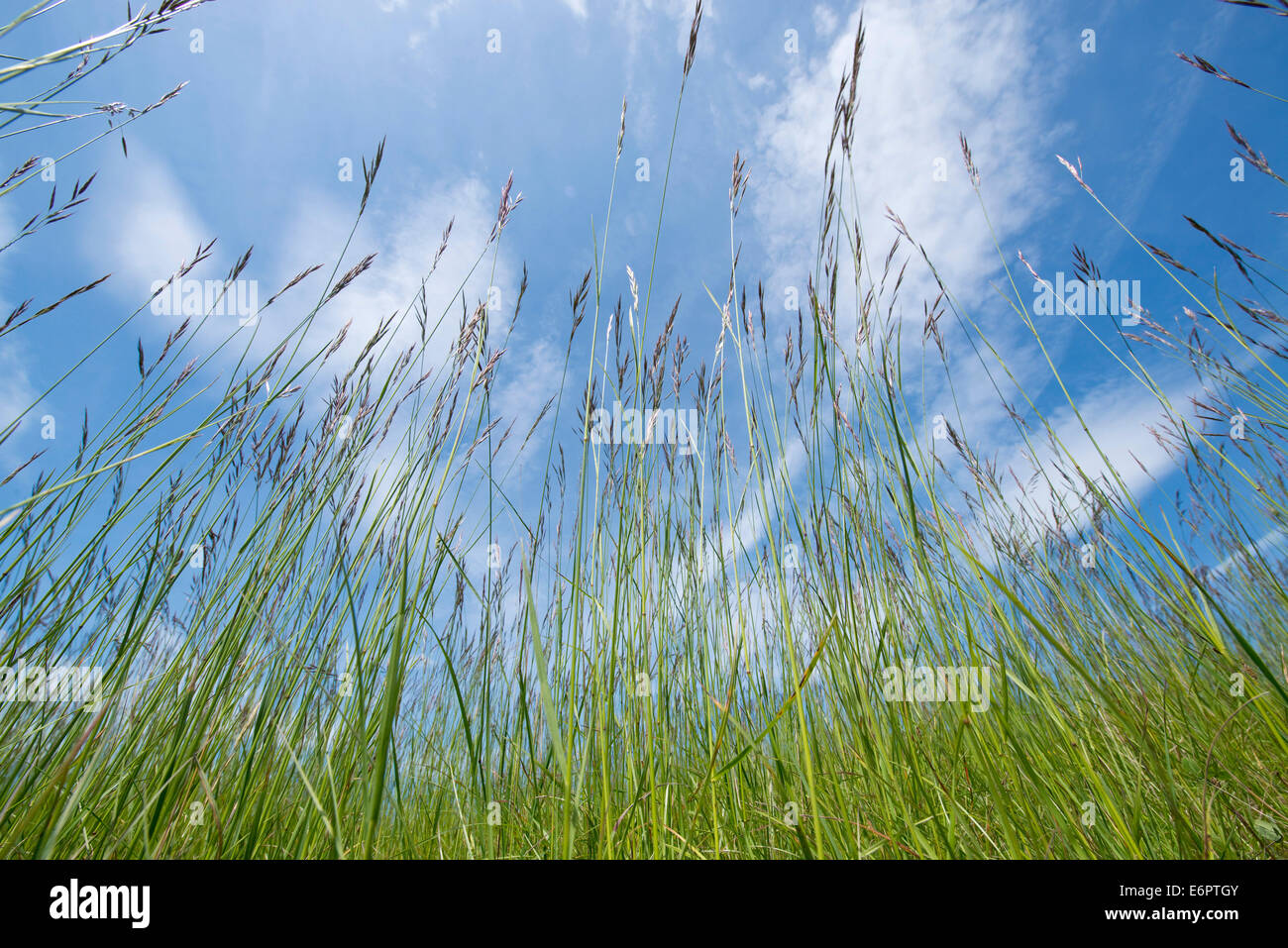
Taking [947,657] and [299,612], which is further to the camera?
[299,612]

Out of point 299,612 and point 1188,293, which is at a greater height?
point 1188,293

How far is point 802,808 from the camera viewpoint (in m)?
1.13

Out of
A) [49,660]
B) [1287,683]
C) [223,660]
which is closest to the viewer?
[223,660]

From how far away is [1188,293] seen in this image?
1.33m
